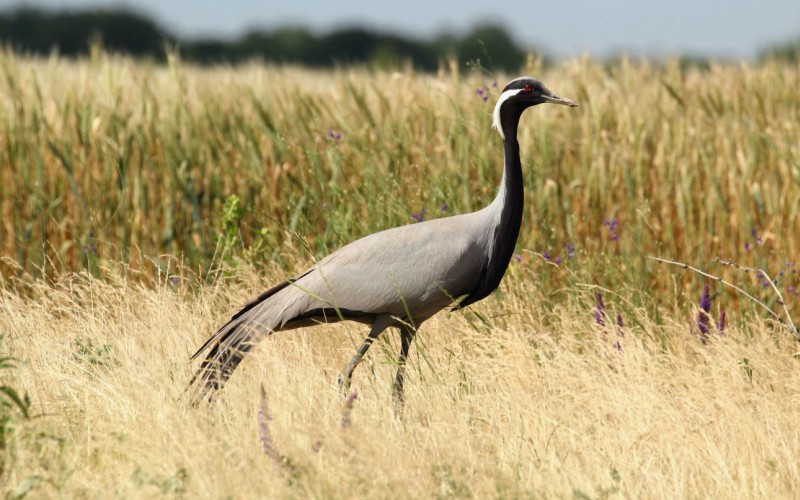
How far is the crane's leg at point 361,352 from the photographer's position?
496 centimetres

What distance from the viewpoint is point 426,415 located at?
4.73 m

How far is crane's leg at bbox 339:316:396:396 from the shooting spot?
16.3 ft

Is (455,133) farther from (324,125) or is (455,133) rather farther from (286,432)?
(286,432)

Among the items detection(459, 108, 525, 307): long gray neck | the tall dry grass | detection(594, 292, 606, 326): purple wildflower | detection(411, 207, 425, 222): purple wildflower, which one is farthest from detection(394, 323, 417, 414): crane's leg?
the tall dry grass

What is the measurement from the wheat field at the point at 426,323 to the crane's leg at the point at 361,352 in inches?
4.7

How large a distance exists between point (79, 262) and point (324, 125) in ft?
7.75

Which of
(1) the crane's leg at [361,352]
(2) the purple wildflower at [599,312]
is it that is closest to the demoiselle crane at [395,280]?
(1) the crane's leg at [361,352]

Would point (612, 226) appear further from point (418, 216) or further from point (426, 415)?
point (426, 415)

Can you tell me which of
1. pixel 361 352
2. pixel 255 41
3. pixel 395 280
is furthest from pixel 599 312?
pixel 255 41

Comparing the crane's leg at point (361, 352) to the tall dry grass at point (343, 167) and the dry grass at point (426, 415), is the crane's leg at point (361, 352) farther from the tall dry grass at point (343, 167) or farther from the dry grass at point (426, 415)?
the tall dry grass at point (343, 167)

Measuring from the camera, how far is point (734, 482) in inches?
156

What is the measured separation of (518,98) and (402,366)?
1.49 meters

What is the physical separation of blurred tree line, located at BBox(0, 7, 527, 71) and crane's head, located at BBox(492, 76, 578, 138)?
51850 millimetres

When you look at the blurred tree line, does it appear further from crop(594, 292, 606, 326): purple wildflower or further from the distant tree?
crop(594, 292, 606, 326): purple wildflower
